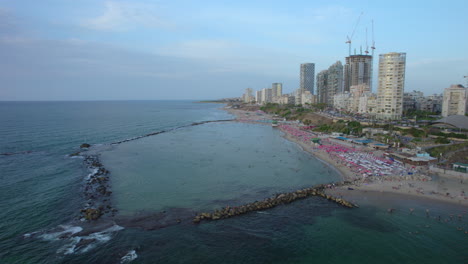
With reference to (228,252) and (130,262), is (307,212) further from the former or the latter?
(130,262)

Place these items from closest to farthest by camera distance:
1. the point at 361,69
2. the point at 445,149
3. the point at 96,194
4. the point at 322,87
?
the point at 96,194 < the point at 445,149 < the point at 361,69 < the point at 322,87

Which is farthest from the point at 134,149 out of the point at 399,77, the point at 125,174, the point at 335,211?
the point at 399,77

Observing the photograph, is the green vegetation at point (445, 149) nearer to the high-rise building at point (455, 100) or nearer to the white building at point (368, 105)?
the white building at point (368, 105)

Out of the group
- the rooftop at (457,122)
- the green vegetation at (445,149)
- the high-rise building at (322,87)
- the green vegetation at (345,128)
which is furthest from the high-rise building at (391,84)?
the high-rise building at (322,87)

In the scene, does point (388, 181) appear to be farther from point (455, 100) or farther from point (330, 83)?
point (330, 83)

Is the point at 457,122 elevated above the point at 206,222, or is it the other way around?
the point at 457,122

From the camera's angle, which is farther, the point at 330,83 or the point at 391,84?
the point at 330,83

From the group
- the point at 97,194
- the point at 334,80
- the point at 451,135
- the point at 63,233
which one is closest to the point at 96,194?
the point at 97,194
